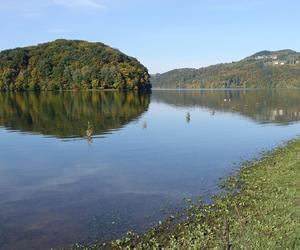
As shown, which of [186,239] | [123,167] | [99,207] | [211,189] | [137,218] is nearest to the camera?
[186,239]

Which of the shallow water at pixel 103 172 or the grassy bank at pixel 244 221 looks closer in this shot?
the grassy bank at pixel 244 221

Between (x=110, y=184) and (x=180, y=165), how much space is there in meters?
9.63

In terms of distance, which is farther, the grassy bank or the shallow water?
the shallow water

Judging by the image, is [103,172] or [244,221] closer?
[244,221]

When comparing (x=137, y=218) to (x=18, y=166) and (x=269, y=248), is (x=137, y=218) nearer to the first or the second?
(x=269, y=248)

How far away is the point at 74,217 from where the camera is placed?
A: 24906 mm

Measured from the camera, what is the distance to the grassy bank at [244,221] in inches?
733

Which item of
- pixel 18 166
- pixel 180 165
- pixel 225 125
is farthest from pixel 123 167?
pixel 225 125

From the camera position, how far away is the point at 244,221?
2128cm

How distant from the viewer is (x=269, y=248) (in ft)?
56.5

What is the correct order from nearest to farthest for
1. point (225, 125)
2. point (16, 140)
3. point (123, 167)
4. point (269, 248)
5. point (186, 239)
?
point (269, 248) → point (186, 239) → point (123, 167) → point (16, 140) → point (225, 125)

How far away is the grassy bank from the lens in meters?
18.6

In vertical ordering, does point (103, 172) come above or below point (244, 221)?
below

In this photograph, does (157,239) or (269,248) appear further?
(157,239)
